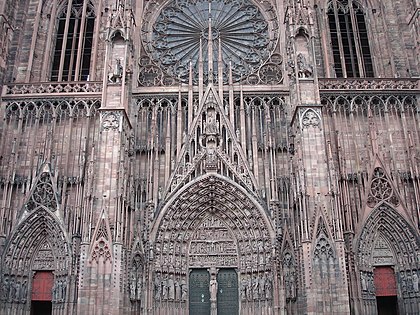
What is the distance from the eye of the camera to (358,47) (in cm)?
2264

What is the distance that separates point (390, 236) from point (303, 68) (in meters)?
7.34

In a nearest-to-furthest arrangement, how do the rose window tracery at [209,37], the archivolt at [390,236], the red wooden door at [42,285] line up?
1. the archivolt at [390,236]
2. the red wooden door at [42,285]
3. the rose window tracery at [209,37]

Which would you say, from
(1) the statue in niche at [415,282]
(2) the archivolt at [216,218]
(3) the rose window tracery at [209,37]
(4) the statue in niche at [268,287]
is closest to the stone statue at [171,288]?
(2) the archivolt at [216,218]

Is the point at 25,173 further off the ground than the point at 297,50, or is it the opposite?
the point at 297,50

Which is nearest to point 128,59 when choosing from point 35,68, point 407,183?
point 35,68

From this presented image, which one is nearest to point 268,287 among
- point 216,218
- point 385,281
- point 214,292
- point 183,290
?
point 214,292

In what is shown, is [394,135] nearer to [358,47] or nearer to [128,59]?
[358,47]

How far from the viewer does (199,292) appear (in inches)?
742

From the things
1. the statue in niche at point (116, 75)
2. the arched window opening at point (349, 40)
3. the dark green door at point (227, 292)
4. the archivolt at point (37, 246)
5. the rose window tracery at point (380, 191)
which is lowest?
the dark green door at point (227, 292)

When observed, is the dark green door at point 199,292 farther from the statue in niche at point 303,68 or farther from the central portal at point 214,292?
the statue in niche at point 303,68

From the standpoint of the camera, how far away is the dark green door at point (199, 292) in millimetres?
18625

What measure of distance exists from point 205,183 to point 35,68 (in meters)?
9.66

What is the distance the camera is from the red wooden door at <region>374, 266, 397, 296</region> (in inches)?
725

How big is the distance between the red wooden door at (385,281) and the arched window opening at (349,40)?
8519mm
